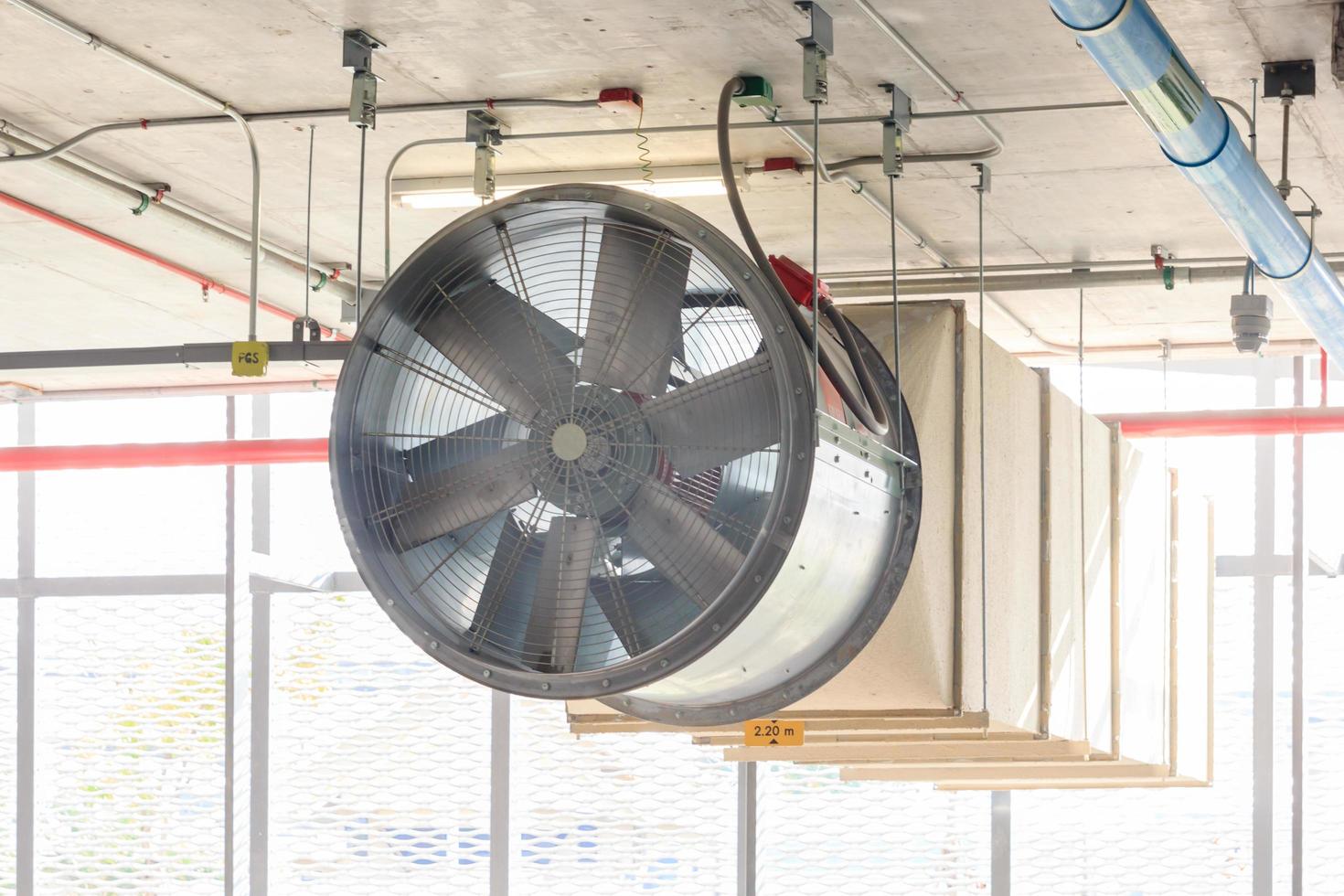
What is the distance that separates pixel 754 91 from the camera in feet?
17.3

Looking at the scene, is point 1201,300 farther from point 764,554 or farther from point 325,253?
point 764,554

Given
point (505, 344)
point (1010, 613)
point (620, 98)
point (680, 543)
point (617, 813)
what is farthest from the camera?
point (617, 813)

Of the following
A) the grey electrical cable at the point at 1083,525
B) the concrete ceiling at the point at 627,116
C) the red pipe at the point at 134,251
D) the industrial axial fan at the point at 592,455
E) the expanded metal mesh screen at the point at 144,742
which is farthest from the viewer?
the expanded metal mesh screen at the point at 144,742

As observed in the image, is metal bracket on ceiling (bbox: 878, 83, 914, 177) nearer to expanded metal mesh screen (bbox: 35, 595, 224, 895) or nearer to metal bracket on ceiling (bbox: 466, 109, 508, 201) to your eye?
metal bracket on ceiling (bbox: 466, 109, 508, 201)

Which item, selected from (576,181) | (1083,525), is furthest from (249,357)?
(1083,525)

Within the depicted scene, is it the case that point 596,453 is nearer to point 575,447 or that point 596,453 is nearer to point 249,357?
point 575,447

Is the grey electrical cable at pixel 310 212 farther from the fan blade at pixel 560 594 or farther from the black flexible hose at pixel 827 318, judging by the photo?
the fan blade at pixel 560 594

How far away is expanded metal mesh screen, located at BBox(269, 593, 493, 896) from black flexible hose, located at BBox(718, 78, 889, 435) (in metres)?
6.41

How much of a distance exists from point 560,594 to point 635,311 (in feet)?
2.33

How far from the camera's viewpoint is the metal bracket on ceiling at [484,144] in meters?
5.73

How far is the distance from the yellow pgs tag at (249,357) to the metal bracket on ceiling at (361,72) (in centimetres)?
77

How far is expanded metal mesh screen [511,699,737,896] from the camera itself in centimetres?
1027

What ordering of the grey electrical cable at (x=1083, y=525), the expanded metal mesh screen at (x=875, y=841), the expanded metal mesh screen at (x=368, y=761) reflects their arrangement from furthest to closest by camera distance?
the expanded metal mesh screen at (x=368, y=761)
the expanded metal mesh screen at (x=875, y=841)
the grey electrical cable at (x=1083, y=525)

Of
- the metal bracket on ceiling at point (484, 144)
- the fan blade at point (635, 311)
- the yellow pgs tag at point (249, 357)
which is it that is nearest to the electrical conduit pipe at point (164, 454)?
the metal bracket on ceiling at point (484, 144)
